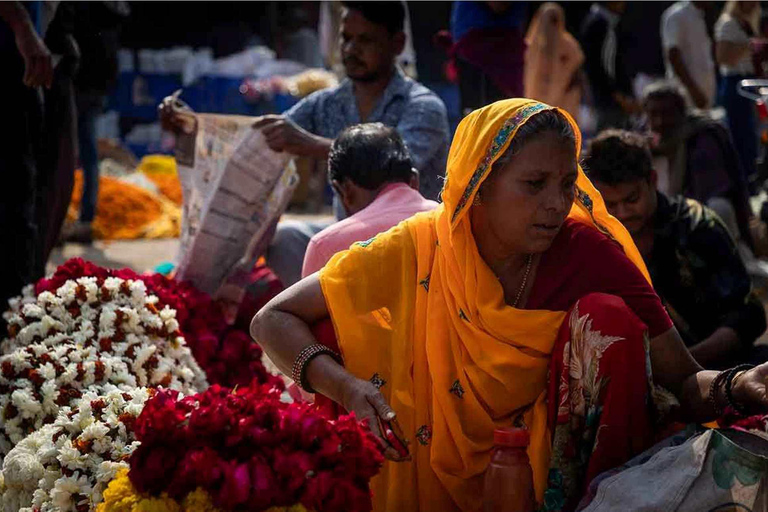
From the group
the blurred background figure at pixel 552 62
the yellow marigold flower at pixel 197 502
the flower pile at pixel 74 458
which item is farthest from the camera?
the blurred background figure at pixel 552 62

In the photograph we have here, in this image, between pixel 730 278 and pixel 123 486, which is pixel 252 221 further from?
pixel 123 486

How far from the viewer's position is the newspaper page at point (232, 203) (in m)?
4.70

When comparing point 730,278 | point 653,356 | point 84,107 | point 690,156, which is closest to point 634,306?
point 653,356

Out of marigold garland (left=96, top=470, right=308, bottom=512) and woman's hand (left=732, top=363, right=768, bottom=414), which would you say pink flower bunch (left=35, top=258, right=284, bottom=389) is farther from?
woman's hand (left=732, top=363, right=768, bottom=414)

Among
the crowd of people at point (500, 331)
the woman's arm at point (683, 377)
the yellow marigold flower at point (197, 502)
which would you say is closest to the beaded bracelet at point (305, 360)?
the crowd of people at point (500, 331)

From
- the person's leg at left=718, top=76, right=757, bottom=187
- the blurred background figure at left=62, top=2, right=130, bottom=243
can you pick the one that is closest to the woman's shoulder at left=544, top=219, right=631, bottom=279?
the blurred background figure at left=62, top=2, right=130, bottom=243

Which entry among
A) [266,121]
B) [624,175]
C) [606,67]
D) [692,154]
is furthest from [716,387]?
[606,67]

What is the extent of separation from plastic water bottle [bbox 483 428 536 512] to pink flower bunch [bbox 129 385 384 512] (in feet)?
1.00

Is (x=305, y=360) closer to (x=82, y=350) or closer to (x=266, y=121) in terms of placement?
(x=82, y=350)

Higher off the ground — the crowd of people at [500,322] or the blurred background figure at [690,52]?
the crowd of people at [500,322]

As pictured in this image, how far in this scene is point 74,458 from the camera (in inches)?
114

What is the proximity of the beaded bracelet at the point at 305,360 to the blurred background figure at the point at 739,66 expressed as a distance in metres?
6.95

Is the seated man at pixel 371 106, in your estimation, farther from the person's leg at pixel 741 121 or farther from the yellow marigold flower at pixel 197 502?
the person's leg at pixel 741 121

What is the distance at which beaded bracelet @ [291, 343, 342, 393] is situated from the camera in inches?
120
